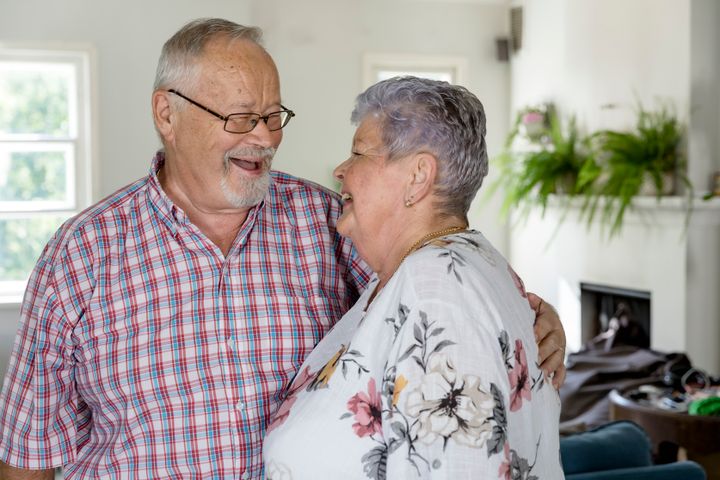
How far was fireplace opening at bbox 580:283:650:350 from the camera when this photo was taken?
5.91 m

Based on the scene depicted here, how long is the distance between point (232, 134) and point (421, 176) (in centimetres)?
45

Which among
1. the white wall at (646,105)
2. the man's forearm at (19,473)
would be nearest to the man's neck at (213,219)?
the man's forearm at (19,473)

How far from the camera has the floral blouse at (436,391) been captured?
1255mm

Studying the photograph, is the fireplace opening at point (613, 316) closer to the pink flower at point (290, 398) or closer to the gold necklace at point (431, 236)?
the pink flower at point (290, 398)

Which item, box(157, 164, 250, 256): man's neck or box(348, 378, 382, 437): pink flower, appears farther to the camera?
box(157, 164, 250, 256): man's neck

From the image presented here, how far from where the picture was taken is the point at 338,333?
1700mm

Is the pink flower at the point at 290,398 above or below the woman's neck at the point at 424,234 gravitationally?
below

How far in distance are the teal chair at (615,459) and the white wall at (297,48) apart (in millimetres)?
3799

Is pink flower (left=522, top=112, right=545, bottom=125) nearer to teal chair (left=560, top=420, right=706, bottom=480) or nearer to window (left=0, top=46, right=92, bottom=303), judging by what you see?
window (left=0, top=46, right=92, bottom=303)

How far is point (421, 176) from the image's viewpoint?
4.84 feet

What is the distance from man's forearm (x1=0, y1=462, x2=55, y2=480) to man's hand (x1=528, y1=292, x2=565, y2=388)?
0.99 m

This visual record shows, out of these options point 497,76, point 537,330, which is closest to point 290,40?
point 497,76

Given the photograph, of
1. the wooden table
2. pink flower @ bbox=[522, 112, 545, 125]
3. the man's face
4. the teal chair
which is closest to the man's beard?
the man's face

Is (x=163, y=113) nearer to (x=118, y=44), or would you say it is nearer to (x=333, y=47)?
(x=118, y=44)
